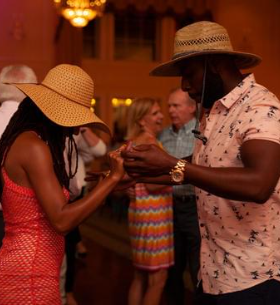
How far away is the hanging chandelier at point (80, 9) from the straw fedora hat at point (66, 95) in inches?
207

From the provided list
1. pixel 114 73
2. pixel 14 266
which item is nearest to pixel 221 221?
pixel 14 266

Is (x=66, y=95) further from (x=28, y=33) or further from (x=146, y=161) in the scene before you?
(x=28, y=33)

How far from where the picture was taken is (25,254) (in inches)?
78.2

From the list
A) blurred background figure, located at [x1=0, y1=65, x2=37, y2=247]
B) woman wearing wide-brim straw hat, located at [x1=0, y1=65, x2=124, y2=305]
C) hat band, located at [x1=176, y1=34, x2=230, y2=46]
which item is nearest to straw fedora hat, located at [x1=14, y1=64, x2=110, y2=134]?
woman wearing wide-brim straw hat, located at [x1=0, y1=65, x2=124, y2=305]

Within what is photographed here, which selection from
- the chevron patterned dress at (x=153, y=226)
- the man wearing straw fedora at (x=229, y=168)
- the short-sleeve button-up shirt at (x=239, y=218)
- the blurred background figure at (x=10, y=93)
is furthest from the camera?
the chevron patterned dress at (x=153, y=226)

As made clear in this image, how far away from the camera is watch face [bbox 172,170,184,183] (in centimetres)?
182

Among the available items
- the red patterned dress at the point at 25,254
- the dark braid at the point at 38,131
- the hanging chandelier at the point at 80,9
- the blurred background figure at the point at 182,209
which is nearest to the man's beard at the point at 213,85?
the dark braid at the point at 38,131

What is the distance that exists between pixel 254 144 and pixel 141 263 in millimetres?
2397

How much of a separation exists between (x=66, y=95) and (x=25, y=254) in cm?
55

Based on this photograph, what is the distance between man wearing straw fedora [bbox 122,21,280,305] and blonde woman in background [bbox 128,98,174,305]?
1.79m

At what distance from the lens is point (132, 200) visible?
157 inches

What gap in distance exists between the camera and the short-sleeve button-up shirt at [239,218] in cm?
188

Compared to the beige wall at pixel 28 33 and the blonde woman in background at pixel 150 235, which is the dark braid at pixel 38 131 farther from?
the beige wall at pixel 28 33

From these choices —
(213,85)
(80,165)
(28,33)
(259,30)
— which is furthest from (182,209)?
(259,30)
